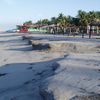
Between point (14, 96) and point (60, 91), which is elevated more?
point (60, 91)

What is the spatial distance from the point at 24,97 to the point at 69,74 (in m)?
1.62

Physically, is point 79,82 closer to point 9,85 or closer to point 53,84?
point 53,84

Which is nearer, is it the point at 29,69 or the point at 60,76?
the point at 60,76

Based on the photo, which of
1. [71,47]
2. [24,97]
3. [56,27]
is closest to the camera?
[24,97]

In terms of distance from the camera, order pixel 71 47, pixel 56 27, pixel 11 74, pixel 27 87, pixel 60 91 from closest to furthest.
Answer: pixel 60 91, pixel 27 87, pixel 11 74, pixel 71 47, pixel 56 27

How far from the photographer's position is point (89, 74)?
443 inches

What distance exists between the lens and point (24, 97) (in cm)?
1081

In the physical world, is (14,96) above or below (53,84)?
below

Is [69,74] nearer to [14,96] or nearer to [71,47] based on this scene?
[14,96]

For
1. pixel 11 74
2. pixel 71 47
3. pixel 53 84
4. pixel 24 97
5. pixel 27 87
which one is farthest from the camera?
pixel 71 47

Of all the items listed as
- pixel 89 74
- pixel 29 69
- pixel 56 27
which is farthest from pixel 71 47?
pixel 56 27

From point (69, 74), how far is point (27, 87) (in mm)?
1617

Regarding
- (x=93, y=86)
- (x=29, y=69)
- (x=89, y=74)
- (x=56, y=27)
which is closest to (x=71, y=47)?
(x=29, y=69)

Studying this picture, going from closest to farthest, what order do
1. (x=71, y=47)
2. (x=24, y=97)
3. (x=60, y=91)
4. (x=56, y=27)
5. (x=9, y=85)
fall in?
(x=60, y=91)
(x=24, y=97)
(x=9, y=85)
(x=71, y=47)
(x=56, y=27)
